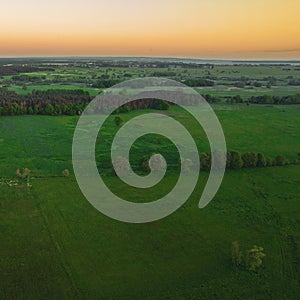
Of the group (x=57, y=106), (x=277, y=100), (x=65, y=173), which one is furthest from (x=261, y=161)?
(x=277, y=100)

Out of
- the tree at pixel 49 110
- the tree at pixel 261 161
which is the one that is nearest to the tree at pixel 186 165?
the tree at pixel 261 161

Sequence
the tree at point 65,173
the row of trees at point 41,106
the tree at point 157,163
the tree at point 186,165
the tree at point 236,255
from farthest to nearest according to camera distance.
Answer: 1. the row of trees at point 41,106
2. the tree at point 157,163
3. the tree at point 186,165
4. the tree at point 65,173
5. the tree at point 236,255

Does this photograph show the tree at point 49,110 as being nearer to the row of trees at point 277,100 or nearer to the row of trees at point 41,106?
the row of trees at point 41,106

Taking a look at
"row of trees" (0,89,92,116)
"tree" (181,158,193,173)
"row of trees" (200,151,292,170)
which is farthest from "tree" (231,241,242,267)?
"row of trees" (0,89,92,116)

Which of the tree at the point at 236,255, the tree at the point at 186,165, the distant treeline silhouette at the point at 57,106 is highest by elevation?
the distant treeline silhouette at the point at 57,106

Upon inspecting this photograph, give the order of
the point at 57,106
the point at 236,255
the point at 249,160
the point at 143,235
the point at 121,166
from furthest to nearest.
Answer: the point at 57,106
the point at 249,160
the point at 121,166
the point at 143,235
the point at 236,255

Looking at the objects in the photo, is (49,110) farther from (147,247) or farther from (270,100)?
(147,247)

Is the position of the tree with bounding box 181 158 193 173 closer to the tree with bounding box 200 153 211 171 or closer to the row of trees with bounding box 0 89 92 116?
the tree with bounding box 200 153 211 171
